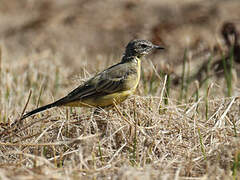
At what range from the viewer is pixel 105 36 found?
11.8 meters

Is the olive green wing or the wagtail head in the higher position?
the wagtail head

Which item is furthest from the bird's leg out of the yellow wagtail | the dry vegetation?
the yellow wagtail

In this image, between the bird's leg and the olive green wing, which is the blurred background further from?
the bird's leg

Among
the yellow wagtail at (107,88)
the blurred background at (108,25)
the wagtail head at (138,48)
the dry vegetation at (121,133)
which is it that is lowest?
the dry vegetation at (121,133)

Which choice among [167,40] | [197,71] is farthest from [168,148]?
Answer: [167,40]

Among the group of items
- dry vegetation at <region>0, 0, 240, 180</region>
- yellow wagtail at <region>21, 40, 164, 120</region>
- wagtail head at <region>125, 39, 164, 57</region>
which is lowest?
dry vegetation at <region>0, 0, 240, 180</region>

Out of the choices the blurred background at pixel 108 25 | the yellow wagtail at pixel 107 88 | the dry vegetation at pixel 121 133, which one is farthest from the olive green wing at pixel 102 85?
the blurred background at pixel 108 25

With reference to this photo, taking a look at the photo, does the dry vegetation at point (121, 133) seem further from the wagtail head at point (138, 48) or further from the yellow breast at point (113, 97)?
the wagtail head at point (138, 48)

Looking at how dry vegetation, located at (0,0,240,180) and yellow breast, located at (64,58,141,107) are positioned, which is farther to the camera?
yellow breast, located at (64,58,141,107)

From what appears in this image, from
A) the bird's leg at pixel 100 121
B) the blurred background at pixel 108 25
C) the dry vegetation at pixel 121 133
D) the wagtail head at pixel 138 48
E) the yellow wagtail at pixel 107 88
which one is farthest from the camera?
the blurred background at pixel 108 25

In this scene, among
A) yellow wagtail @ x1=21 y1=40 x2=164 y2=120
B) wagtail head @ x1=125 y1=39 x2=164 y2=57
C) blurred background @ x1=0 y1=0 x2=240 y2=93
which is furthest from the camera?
blurred background @ x1=0 y1=0 x2=240 y2=93

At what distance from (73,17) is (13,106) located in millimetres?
7038

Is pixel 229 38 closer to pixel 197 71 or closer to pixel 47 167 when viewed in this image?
pixel 197 71

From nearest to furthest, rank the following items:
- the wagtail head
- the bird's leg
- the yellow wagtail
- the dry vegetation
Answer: the dry vegetation
the bird's leg
the yellow wagtail
the wagtail head
